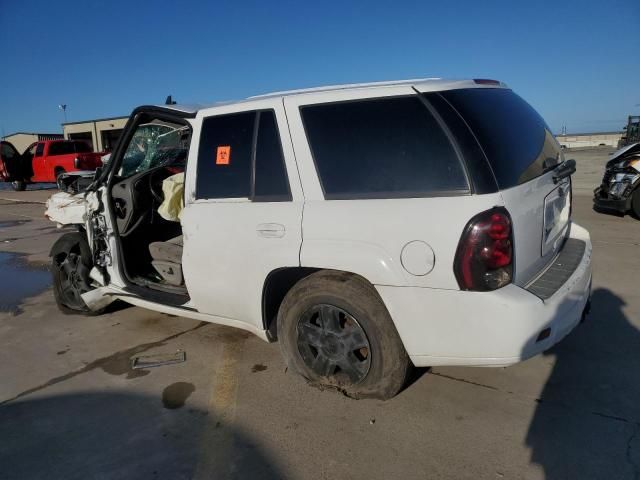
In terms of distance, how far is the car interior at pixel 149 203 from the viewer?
13.5ft

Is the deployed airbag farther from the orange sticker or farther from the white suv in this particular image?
the orange sticker

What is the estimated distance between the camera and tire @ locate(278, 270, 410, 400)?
2623mm

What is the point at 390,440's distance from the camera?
→ 8.32ft

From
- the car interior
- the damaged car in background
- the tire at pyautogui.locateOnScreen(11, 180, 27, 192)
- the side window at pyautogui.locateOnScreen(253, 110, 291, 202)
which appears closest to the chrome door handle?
the side window at pyautogui.locateOnScreen(253, 110, 291, 202)

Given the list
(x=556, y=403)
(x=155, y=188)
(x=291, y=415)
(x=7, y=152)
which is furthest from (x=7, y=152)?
(x=556, y=403)

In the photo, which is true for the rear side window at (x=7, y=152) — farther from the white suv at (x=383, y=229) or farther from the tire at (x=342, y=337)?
the tire at (x=342, y=337)

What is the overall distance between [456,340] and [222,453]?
1401mm

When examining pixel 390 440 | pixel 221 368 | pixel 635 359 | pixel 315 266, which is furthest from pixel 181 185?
pixel 635 359

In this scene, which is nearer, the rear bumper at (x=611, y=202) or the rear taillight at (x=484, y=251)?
the rear taillight at (x=484, y=251)

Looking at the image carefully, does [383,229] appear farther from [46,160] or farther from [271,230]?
[46,160]

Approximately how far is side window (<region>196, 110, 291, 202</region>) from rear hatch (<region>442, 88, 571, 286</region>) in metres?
1.11

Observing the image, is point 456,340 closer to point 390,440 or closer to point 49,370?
point 390,440

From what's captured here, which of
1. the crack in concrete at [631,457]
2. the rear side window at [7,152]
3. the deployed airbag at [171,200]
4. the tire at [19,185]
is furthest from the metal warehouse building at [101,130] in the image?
the crack in concrete at [631,457]

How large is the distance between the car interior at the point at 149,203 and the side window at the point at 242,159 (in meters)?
0.82
